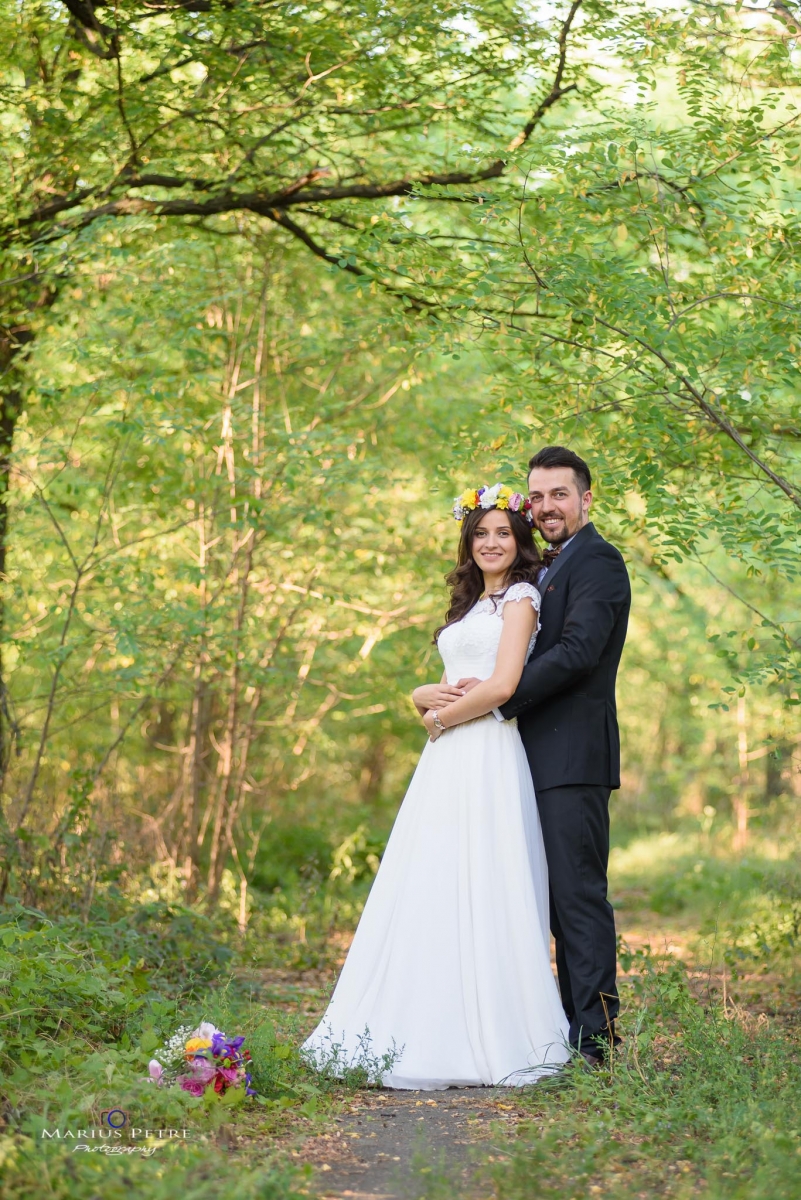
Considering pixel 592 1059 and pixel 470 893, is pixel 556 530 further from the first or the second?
pixel 592 1059

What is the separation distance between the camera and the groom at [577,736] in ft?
14.2

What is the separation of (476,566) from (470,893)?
1.34 metres

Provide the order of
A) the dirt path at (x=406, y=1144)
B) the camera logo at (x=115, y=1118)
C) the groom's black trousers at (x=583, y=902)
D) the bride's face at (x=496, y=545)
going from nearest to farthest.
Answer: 1. the dirt path at (x=406, y=1144)
2. the camera logo at (x=115, y=1118)
3. the groom's black trousers at (x=583, y=902)
4. the bride's face at (x=496, y=545)

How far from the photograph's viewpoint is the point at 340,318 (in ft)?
26.5

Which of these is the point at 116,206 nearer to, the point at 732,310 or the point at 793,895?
Result: the point at 732,310

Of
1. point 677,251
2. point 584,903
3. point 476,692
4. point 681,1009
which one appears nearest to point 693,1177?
point 584,903

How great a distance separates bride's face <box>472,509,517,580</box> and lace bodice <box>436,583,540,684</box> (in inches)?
5.2

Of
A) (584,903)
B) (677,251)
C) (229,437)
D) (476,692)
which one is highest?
(677,251)

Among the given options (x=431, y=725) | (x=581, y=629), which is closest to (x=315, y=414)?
(x=431, y=725)

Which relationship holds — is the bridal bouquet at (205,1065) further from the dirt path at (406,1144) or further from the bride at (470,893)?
the bride at (470,893)

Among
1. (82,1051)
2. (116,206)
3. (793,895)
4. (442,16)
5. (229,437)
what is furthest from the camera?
(229,437)

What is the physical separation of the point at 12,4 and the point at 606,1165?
237 inches

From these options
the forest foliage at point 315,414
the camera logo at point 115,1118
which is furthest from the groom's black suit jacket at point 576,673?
the camera logo at point 115,1118

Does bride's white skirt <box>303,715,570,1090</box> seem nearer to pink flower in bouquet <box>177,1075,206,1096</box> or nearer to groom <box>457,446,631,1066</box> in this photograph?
groom <box>457,446,631,1066</box>
